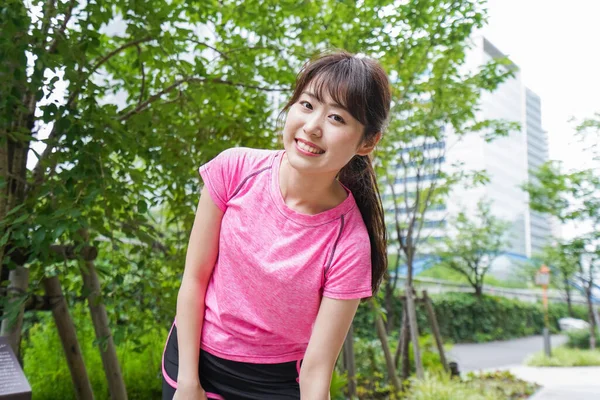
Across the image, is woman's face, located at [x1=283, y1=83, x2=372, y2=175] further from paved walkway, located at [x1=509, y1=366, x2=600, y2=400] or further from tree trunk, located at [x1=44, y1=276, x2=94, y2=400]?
paved walkway, located at [x1=509, y1=366, x2=600, y2=400]

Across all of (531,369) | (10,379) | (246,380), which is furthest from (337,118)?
(531,369)

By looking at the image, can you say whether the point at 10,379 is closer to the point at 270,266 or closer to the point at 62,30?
the point at 270,266

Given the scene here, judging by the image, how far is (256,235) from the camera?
3.49 feet

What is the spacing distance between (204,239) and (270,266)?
15cm

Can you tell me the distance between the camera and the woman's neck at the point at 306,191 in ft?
3.54

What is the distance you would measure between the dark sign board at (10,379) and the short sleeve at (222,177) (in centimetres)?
98

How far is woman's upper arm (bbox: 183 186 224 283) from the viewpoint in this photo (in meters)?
1.10

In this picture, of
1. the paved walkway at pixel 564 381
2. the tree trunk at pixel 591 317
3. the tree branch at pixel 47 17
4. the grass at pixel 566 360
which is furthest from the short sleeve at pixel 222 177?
the tree trunk at pixel 591 317

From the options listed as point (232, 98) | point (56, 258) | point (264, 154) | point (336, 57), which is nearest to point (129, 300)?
point (56, 258)

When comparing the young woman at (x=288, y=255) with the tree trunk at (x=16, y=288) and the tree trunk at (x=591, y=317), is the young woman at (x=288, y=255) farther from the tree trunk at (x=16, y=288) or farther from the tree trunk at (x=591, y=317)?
the tree trunk at (x=591, y=317)

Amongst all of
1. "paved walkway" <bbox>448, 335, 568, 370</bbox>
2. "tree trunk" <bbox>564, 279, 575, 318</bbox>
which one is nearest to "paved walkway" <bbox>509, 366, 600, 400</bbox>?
"paved walkway" <bbox>448, 335, 568, 370</bbox>

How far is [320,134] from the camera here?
102 cm

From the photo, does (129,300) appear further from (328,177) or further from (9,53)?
(328,177)

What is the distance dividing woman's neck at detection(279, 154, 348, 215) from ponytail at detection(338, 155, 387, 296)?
0.08m
